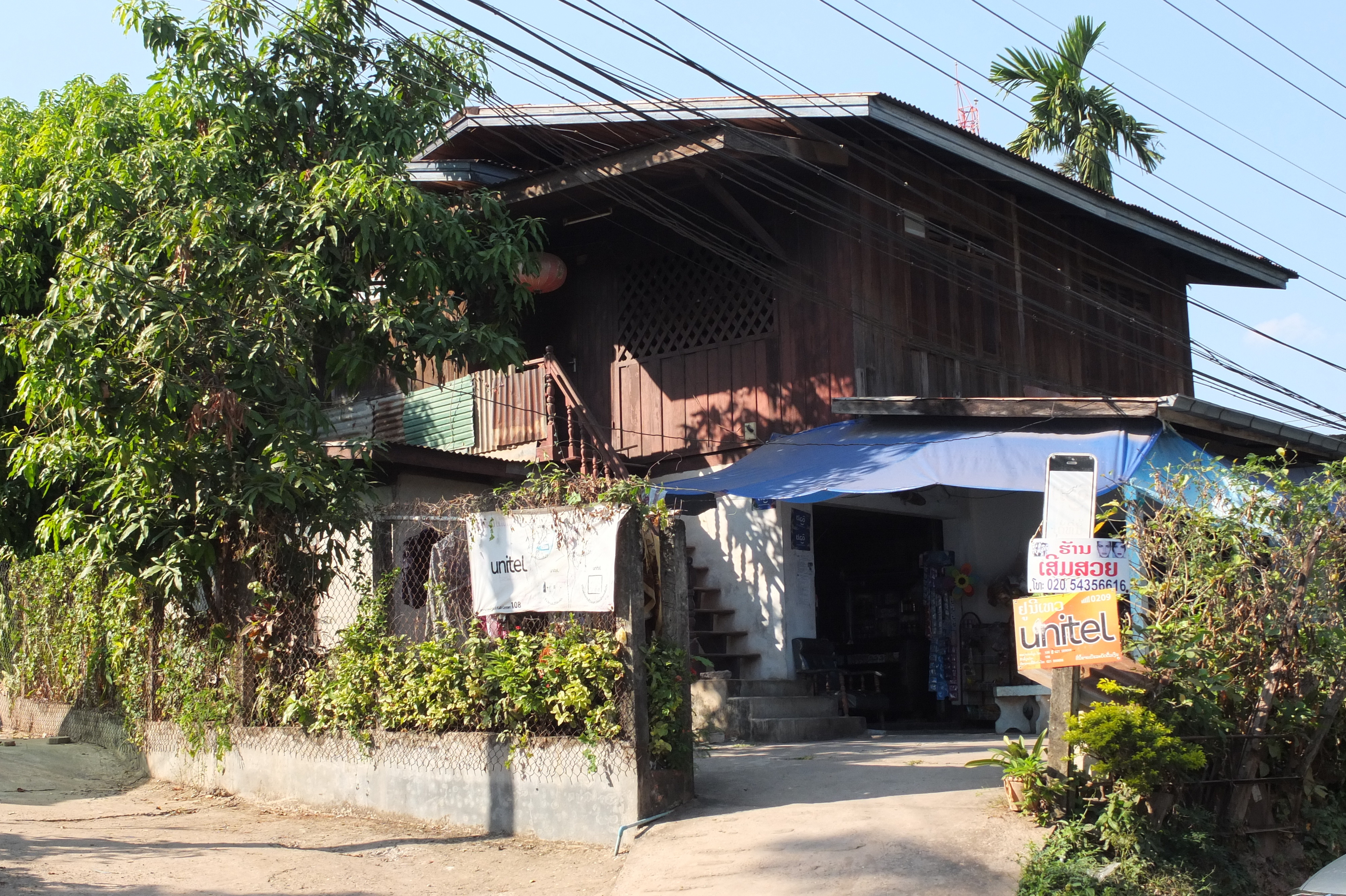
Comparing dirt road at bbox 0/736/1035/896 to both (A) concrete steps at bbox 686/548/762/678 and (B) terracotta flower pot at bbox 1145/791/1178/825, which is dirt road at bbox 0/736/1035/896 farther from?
(A) concrete steps at bbox 686/548/762/678

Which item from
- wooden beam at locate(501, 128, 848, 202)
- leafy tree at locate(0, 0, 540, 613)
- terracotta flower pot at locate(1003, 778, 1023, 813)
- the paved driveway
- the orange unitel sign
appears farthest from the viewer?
wooden beam at locate(501, 128, 848, 202)

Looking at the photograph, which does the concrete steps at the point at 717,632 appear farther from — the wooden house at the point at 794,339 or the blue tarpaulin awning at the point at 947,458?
the blue tarpaulin awning at the point at 947,458

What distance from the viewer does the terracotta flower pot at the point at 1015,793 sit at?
6.62 m

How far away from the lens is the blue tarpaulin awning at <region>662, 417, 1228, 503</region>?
9750 millimetres

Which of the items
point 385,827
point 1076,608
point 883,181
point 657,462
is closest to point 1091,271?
point 883,181

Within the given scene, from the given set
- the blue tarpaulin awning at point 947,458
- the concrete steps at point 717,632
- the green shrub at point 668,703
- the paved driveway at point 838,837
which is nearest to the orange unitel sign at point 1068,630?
the paved driveway at point 838,837

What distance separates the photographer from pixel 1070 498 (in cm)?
646

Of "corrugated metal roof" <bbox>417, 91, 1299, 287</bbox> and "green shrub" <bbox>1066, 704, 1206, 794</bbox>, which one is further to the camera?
"corrugated metal roof" <bbox>417, 91, 1299, 287</bbox>

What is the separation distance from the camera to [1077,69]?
2108 cm

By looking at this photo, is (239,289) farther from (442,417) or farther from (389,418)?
(389,418)

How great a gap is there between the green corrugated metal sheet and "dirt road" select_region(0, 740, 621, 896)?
234 inches

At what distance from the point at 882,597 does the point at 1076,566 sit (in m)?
8.39

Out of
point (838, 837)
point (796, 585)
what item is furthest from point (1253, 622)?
point (796, 585)

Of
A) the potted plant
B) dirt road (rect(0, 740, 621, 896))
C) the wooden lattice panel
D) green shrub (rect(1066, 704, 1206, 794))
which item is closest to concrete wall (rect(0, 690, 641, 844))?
dirt road (rect(0, 740, 621, 896))
